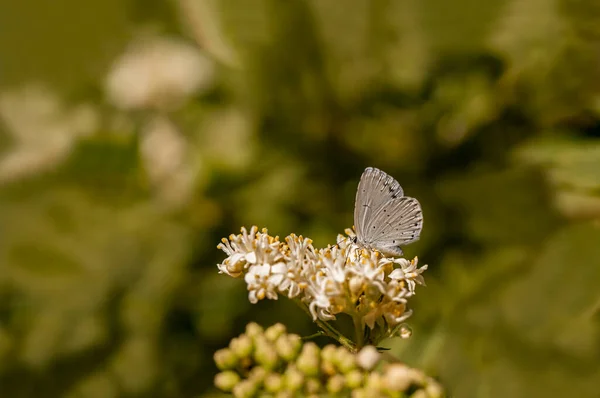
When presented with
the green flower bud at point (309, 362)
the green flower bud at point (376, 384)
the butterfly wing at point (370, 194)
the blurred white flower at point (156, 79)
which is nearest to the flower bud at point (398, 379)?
the green flower bud at point (376, 384)

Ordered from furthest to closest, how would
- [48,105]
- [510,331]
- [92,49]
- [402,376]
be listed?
[92,49] → [48,105] → [510,331] → [402,376]

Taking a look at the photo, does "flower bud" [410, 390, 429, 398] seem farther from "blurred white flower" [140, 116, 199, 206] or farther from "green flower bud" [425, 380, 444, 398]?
"blurred white flower" [140, 116, 199, 206]

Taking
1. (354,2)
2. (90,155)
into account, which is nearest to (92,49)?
(90,155)

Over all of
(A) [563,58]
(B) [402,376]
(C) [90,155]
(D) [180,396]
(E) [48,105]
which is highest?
(A) [563,58]

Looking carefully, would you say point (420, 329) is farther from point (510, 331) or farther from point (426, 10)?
point (426, 10)

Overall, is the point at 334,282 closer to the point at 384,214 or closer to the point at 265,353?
the point at 265,353

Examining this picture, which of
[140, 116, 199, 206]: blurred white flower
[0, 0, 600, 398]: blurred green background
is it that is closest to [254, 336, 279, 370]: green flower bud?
[0, 0, 600, 398]: blurred green background
